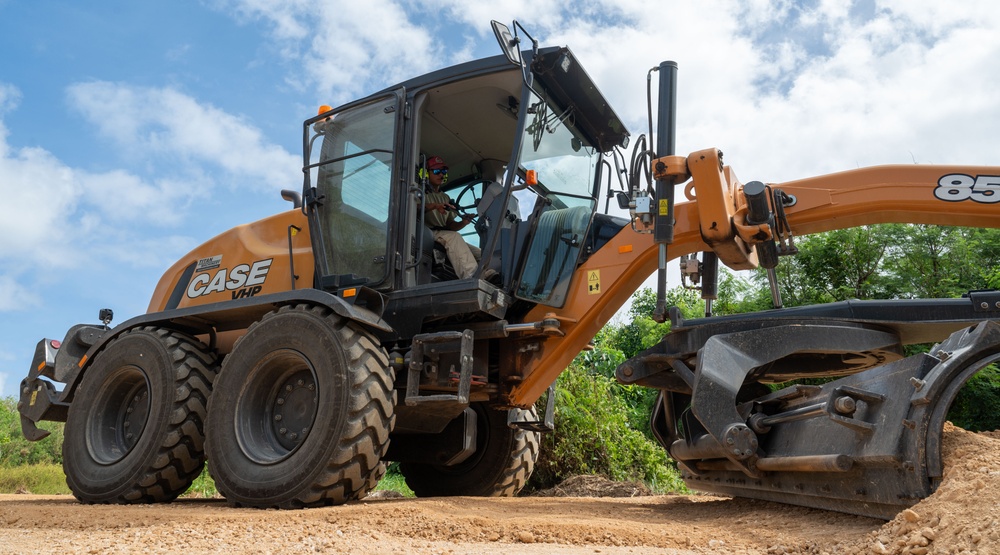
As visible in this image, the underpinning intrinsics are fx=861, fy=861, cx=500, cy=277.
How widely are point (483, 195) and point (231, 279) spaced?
2.38 meters

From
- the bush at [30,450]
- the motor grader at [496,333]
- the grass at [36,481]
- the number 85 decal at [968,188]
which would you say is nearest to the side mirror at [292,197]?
the motor grader at [496,333]

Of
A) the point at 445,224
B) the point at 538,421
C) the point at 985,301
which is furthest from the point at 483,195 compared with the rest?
the point at 985,301

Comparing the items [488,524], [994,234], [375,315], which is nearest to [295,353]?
[375,315]

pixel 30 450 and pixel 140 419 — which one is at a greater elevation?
pixel 140 419

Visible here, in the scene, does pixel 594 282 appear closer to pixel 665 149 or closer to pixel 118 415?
pixel 665 149

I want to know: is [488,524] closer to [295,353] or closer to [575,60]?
[295,353]

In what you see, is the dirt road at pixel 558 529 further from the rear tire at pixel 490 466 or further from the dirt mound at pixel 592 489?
the dirt mound at pixel 592 489

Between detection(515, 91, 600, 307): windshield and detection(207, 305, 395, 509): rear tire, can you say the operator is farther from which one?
detection(207, 305, 395, 509): rear tire

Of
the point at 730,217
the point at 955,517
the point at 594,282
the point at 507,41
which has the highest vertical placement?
the point at 507,41

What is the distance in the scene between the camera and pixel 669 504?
18.1ft

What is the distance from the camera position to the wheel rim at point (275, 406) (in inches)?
220

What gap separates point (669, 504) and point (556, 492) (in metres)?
3.13

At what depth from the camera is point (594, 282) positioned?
227 inches

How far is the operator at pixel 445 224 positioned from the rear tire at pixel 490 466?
143 centimetres
